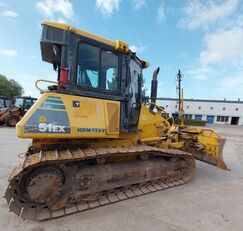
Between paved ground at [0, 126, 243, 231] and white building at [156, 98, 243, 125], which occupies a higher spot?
white building at [156, 98, 243, 125]

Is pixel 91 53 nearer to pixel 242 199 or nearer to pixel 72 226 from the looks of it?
pixel 72 226

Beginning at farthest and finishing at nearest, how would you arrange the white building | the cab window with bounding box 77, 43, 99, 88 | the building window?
1. the building window
2. the white building
3. the cab window with bounding box 77, 43, 99, 88

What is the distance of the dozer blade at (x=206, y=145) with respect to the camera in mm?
5375

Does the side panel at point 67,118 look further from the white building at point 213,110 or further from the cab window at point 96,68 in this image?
the white building at point 213,110

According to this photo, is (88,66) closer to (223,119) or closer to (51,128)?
(51,128)

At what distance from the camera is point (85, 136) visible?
3.55 meters

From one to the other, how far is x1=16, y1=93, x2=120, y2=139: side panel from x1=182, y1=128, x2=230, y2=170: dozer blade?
124 inches

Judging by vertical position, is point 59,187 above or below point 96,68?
below

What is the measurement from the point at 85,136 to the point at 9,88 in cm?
6712

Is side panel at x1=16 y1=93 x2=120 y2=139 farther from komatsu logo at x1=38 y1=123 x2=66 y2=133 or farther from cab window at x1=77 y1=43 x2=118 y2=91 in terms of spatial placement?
cab window at x1=77 y1=43 x2=118 y2=91

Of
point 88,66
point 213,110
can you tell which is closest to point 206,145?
point 88,66

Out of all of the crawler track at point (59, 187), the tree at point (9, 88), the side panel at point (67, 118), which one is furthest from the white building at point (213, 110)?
the side panel at point (67, 118)

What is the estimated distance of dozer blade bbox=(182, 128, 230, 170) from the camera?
17.6 ft

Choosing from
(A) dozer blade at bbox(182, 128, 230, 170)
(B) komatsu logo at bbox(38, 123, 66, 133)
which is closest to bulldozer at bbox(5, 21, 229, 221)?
(B) komatsu logo at bbox(38, 123, 66, 133)
